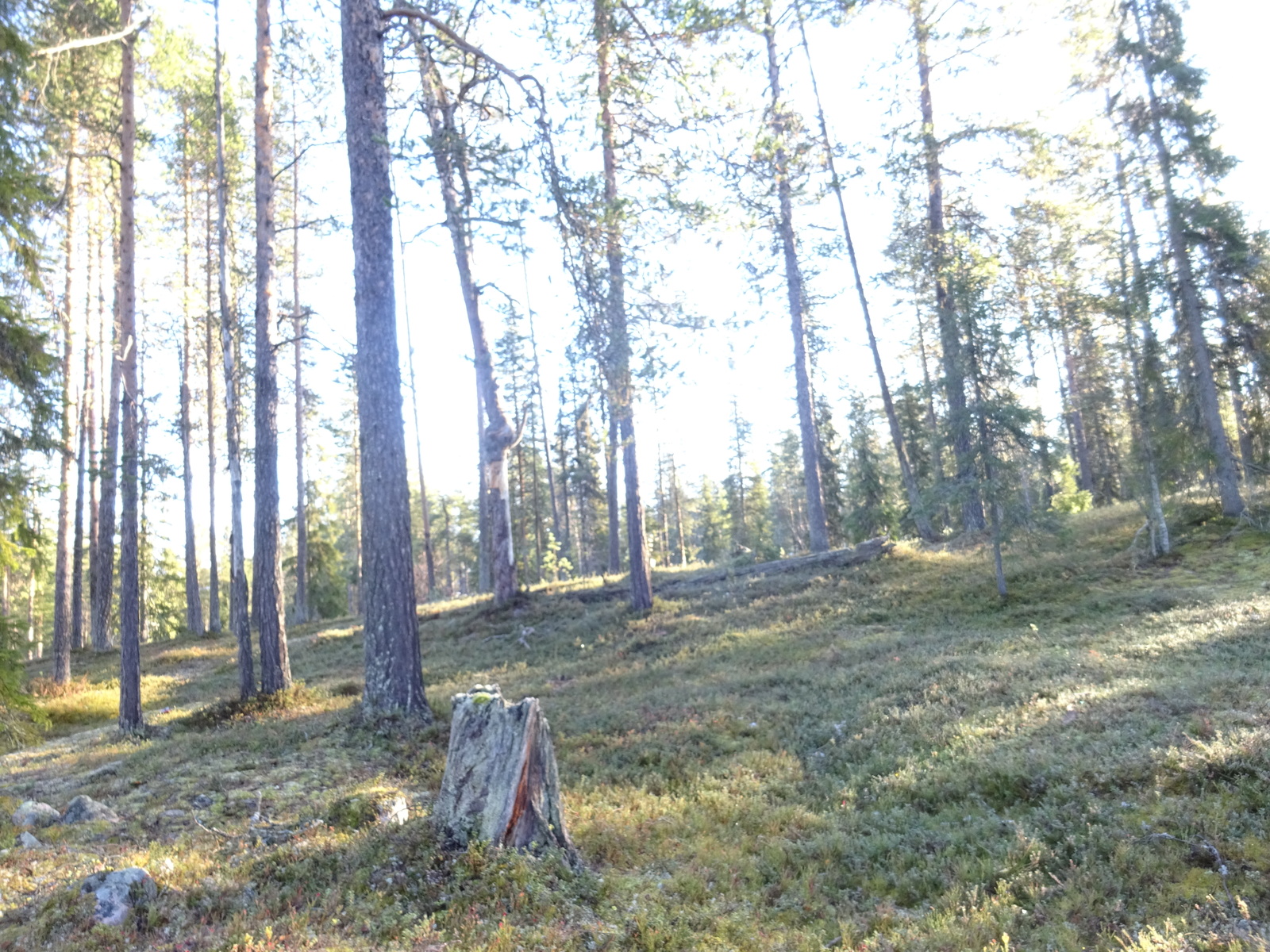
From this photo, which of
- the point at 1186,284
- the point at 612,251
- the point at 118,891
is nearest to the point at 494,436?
the point at 612,251

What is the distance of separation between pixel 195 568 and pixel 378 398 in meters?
21.3

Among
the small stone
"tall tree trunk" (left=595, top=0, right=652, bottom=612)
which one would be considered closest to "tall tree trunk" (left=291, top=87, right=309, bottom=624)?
"tall tree trunk" (left=595, top=0, right=652, bottom=612)

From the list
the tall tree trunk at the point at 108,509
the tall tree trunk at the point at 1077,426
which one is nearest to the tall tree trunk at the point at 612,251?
the tall tree trunk at the point at 108,509

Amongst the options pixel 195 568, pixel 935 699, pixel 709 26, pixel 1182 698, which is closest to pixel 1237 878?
pixel 1182 698

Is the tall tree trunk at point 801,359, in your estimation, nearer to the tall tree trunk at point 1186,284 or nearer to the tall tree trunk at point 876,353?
the tall tree trunk at point 876,353

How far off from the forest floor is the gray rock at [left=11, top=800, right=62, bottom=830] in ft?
1.57

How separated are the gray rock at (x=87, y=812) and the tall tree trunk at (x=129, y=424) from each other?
4883 millimetres

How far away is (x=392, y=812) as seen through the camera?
6305 mm

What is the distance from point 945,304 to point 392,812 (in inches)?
674

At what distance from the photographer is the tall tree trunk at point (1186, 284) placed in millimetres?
17031

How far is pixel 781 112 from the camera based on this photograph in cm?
1045

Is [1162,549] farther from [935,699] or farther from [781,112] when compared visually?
[781,112]

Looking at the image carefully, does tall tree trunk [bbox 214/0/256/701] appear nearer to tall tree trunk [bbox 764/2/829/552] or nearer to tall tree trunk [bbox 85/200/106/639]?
tall tree trunk [bbox 85/200/106/639]

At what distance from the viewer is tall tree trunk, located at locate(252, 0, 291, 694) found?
11.9 metres
